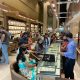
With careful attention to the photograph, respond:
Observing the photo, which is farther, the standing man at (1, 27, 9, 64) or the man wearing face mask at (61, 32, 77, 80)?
the standing man at (1, 27, 9, 64)

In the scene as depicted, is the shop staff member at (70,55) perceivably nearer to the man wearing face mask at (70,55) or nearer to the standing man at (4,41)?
the man wearing face mask at (70,55)

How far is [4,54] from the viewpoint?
977 cm

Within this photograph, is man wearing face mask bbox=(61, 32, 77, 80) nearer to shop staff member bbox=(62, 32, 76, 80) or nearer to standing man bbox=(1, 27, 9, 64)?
shop staff member bbox=(62, 32, 76, 80)

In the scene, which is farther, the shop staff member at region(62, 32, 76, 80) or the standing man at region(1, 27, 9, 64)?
the standing man at region(1, 27, 9, 64)

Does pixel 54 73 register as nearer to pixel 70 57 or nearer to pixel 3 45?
pixel 70 57

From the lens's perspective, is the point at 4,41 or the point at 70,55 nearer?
the point at 70,55

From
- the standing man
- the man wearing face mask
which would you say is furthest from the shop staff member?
the standing man

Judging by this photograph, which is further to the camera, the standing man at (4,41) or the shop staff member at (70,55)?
the standing man at (4,41)

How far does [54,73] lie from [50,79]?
12 centimetres

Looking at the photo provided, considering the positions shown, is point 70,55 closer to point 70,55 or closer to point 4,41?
point 70,55

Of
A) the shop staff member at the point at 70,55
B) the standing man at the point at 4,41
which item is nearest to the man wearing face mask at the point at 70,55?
the shop staff member at the point at 70,55

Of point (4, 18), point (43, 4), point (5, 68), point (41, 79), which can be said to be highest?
point (43, 4)

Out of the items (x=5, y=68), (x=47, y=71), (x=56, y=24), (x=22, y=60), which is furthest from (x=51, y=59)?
(x=56, y=24)

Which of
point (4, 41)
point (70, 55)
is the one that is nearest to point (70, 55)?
point (70, 55)
